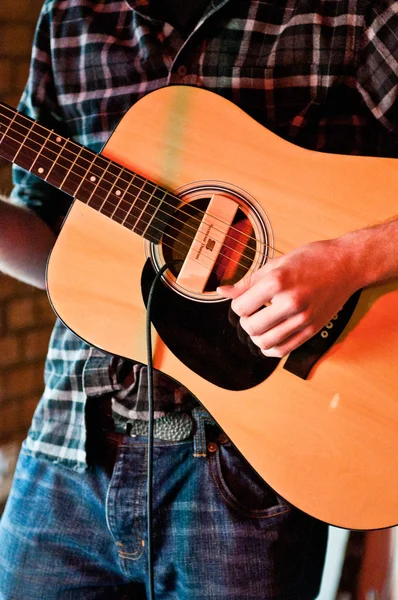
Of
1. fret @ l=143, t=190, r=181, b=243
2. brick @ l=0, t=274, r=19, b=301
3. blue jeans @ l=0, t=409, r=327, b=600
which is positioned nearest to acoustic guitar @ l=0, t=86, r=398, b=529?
fret @ l=143, t=190, r=181, b=243

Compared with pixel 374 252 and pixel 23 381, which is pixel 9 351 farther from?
pixel 374 252

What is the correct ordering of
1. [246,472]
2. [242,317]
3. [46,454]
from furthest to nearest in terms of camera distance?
[46,454] → [246,472] → [242,317]

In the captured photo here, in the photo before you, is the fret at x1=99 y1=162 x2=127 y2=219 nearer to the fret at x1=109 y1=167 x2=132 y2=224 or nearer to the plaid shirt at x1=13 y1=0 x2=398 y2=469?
the fret at x1=109 y1=167 x2=132 y2=224

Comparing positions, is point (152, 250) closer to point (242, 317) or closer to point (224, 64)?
point (242, 317)

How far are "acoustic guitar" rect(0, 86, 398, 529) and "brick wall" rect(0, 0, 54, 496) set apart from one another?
81 centimetres

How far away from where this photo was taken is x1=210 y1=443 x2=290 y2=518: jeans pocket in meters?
Answer: 0.85

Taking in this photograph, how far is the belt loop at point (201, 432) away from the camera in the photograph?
86 cm

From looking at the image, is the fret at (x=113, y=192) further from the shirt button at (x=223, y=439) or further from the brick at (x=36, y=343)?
the brick at (x=36, y=343)

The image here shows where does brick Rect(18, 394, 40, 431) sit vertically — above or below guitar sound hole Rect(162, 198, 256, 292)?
below

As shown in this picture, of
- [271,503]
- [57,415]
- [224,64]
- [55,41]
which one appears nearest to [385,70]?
[224,64]

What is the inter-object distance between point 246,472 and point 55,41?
0.76m

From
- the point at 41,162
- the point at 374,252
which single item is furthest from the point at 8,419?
the point at 374,252

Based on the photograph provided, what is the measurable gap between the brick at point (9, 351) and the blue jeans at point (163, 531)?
76 cm

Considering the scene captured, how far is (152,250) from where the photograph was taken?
0.82 meters
